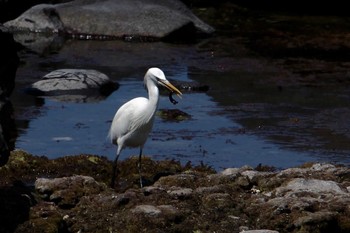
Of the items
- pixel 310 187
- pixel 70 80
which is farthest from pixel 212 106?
pixel 310 187

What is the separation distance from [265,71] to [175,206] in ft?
32.6

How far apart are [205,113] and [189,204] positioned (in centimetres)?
611

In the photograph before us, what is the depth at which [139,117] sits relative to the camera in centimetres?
1081

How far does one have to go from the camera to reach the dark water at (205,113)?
1312 cm

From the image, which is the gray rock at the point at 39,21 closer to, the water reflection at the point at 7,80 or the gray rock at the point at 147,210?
the water reflection at the point at 7,80

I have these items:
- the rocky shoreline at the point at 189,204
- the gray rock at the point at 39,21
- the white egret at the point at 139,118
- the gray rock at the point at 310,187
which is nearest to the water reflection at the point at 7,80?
the white egret at the point at 139,118

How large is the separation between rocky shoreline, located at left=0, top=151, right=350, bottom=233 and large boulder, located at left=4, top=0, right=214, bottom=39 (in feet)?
39.4

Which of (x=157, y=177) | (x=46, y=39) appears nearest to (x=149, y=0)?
(x=46, y=39)

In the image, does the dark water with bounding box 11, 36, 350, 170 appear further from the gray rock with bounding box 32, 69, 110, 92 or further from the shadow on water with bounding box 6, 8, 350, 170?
the gray rock with bounding box 32, 69, 110, 92

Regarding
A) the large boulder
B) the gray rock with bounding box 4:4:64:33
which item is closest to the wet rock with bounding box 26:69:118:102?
the large boulder

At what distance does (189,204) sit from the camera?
9.32 meters

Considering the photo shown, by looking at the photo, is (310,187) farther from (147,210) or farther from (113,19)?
(113,19)

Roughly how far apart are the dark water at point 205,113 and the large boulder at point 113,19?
4.92 feet

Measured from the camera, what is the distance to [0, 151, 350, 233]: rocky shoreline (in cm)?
891
